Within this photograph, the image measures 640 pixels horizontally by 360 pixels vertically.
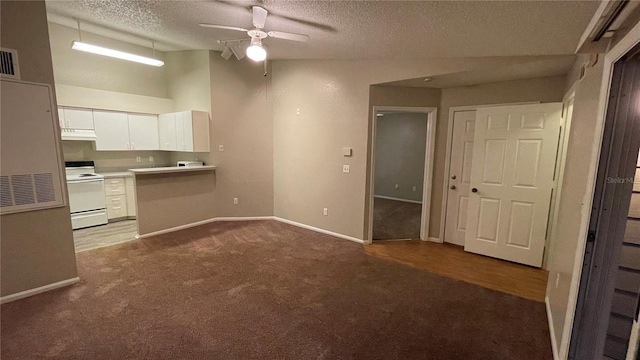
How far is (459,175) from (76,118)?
20.5 feet

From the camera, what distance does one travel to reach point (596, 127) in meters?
1.61

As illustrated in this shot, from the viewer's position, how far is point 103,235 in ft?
13.9

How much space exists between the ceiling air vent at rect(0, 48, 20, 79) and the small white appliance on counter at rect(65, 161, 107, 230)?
8.17 ft

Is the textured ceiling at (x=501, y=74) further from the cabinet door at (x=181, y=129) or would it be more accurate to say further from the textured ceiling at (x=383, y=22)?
the cabinet door at (x=181, y=129)

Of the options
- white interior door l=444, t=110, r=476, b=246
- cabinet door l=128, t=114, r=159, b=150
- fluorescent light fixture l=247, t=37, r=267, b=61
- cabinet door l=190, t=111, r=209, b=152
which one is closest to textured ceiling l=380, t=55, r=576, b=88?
white interior door l=444, t=110, r=476, b=246

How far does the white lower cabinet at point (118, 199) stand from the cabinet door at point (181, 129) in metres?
1.22

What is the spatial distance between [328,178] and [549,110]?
9.75 feet

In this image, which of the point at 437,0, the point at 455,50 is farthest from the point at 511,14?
the point at 455,50

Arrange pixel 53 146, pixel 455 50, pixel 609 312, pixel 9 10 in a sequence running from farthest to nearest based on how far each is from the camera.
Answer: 1. pixel 455 50
2. pixel 53 146
3. pixel 9 10
4. pixel 609 312

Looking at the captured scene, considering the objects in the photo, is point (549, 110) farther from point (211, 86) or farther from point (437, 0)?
point (211, 86)

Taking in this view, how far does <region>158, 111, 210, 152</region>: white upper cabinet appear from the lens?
15.2ft

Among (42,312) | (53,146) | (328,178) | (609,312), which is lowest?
Result: (42,312)

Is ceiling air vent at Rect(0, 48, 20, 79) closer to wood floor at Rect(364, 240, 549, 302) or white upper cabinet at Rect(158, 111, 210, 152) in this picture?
white upper cabinet at Rect(158, 111, 210, 152)

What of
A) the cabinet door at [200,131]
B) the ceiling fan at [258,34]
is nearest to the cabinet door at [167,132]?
the cabinet door at [200,131]
